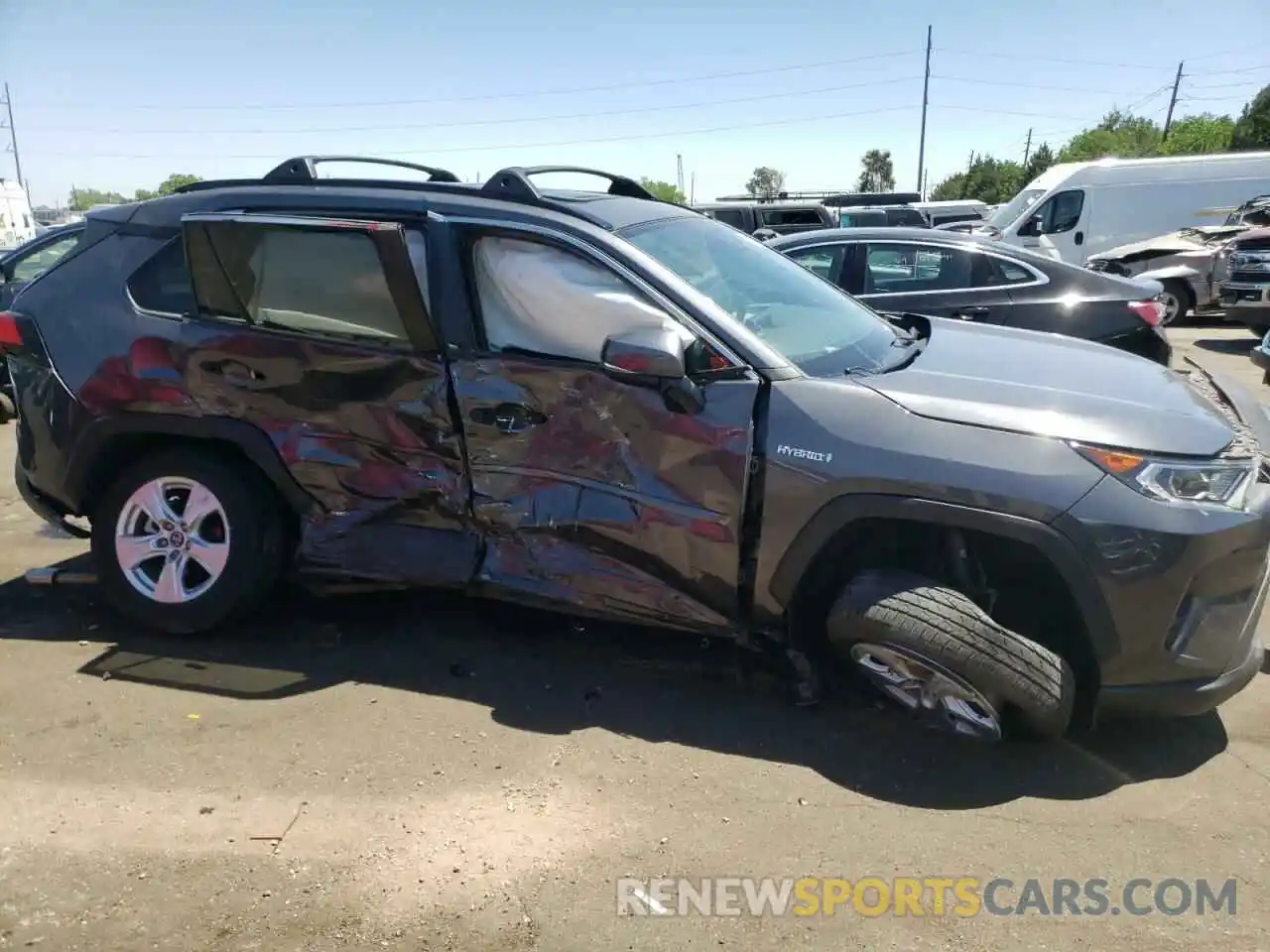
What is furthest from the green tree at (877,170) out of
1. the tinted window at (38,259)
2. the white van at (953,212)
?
the tinted window at (38,259)

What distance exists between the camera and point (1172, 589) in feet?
9.20

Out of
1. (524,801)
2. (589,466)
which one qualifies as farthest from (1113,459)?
(524,801)

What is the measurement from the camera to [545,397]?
3.45 meters

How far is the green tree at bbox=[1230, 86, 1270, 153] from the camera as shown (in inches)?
1613

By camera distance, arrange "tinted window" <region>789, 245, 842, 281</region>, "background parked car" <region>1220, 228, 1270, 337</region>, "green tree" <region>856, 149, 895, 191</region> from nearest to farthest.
Result: "tinted window" <region>789, 245, 842, 281</region>, "background parked car" <region>1220, 228, 1270, 337</region>, "green tree" <region>856, 149, 895, 191</region>

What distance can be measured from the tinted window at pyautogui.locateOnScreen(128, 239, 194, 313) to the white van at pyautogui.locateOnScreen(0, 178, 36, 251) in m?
27.8

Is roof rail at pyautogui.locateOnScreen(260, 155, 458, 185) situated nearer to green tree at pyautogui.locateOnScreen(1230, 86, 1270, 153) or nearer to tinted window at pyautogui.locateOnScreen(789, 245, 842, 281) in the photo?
tinted window at pyautogui.locateOnScreen(789, 245, 842, 281)

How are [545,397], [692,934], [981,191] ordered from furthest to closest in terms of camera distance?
[981,191] → [545,397] → [692,934]

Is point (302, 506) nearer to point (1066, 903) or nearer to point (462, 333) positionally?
point (462, 333)

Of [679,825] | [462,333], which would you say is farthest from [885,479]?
[462,333]

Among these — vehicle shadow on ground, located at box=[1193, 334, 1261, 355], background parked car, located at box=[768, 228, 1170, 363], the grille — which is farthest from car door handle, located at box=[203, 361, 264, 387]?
vehicle shadow on ground, located at box=[1193, 334, 1261, 355]

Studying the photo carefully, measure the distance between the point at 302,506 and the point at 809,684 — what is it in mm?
2168

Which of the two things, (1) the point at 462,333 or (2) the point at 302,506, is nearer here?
(1) the point at 462,333

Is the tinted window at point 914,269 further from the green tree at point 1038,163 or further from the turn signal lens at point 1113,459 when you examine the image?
the green tree at point 1038,163
